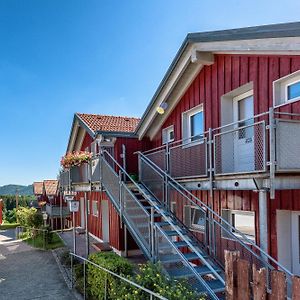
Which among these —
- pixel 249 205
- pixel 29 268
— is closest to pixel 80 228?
pixel 29 268

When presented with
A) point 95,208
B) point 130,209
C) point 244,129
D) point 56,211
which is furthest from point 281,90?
point 56,211

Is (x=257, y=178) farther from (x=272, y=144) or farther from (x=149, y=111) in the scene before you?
(x=149, y=111)

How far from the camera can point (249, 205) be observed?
789 cm

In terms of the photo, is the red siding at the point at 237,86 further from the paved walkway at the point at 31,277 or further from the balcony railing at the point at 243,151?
the paved walkway at the point at 31,277

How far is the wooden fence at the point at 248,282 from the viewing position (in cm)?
391

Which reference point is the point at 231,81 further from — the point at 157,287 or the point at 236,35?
the point at 157,287

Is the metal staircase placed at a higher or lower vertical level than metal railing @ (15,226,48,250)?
higher

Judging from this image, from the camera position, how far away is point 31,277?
12125 millimetres

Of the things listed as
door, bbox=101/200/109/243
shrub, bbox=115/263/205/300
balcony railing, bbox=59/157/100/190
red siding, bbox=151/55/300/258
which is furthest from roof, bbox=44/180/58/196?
shrub, bbox=115/263/205/300

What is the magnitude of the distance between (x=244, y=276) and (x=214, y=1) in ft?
28.1

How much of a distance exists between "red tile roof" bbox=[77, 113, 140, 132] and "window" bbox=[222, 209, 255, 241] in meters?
8.99

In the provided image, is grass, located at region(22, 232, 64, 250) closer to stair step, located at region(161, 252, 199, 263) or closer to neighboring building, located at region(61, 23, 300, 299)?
neighboring building, located at region(61, 23, 300, 299)

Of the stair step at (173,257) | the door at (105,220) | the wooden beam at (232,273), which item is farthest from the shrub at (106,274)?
the door at (105,220)

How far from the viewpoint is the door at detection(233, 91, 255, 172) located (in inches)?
330
